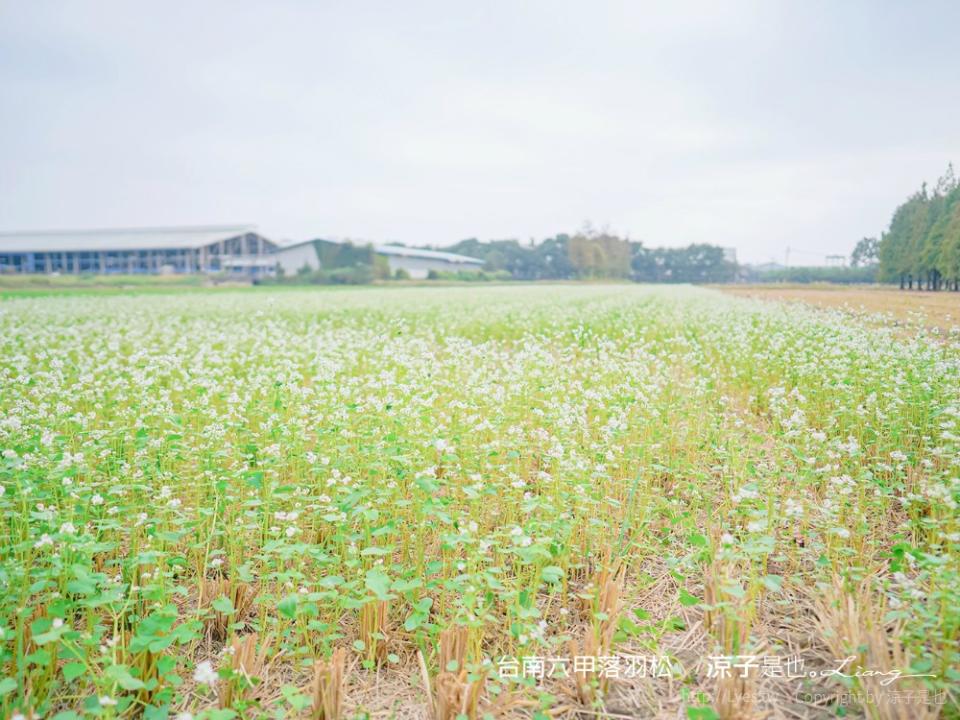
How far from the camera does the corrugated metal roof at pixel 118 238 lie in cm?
7375

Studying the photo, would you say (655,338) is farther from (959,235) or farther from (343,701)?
(343,701)

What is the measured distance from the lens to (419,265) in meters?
98.4

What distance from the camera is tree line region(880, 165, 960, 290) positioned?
1125 centimetres

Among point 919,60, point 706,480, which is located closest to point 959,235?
point 919,60

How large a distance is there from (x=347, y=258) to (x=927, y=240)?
69308mm

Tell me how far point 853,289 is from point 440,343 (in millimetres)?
15601

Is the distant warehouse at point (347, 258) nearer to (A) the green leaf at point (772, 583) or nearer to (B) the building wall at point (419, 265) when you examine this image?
(B) the building wall at point (419, 265)

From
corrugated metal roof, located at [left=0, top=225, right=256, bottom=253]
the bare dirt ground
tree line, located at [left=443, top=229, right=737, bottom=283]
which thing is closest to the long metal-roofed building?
corrugated metal roof, located at [left=0, top=225, right=256, bottom=253]

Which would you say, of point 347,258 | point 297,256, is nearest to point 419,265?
point 297,256

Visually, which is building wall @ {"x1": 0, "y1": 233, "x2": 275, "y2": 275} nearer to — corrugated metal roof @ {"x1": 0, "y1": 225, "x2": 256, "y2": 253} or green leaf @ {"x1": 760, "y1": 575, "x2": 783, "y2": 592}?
corrugated metal roof @ {"x1": 0, "y1": 225, "x2": 256, "y2": 253}

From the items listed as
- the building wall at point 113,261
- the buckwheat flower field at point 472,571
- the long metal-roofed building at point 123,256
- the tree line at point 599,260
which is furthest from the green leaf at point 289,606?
the tree line at point 599,260

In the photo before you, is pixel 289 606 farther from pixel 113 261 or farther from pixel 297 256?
pixel 297 256

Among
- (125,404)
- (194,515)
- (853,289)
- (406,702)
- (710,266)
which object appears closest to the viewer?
(406,702)

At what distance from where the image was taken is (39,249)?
A: 74188mm
